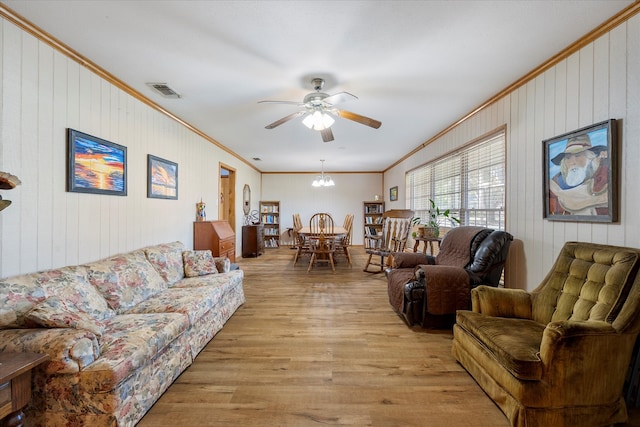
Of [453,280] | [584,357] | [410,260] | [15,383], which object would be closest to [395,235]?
[410,260]

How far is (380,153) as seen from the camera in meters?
5.74

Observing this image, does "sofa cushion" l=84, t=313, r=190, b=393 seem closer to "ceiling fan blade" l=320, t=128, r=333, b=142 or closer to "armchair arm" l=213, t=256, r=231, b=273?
"armchair arm" l=213, t=256, r=231, b=273

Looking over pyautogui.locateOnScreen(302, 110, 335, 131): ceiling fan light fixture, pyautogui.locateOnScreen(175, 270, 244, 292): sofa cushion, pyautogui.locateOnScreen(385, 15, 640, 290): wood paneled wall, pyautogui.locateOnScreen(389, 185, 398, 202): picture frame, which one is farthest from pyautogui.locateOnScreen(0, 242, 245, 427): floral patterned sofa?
pyautogui.locateOnScreen(389, 185, 398, 202): picture frame

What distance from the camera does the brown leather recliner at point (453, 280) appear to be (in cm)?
247

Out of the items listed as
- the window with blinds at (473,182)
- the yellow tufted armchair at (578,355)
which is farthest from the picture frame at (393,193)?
the yellow tufted armchair at (578,355)

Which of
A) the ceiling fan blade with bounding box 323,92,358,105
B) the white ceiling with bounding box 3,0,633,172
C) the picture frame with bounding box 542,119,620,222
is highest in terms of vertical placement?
the white ceiling with bounding box 3,0,633,172

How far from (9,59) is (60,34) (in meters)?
0.36

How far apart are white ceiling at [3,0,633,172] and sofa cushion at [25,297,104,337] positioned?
1806mm

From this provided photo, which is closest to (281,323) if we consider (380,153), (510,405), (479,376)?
(479,376)

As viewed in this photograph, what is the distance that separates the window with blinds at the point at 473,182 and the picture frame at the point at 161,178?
395cm

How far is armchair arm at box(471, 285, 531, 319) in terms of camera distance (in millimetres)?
1928

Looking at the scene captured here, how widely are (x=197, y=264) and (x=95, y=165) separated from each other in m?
1.38

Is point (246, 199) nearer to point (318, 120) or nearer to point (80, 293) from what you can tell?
point (318, 120)

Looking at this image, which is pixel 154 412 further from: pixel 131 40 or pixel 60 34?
pixel 60 34
